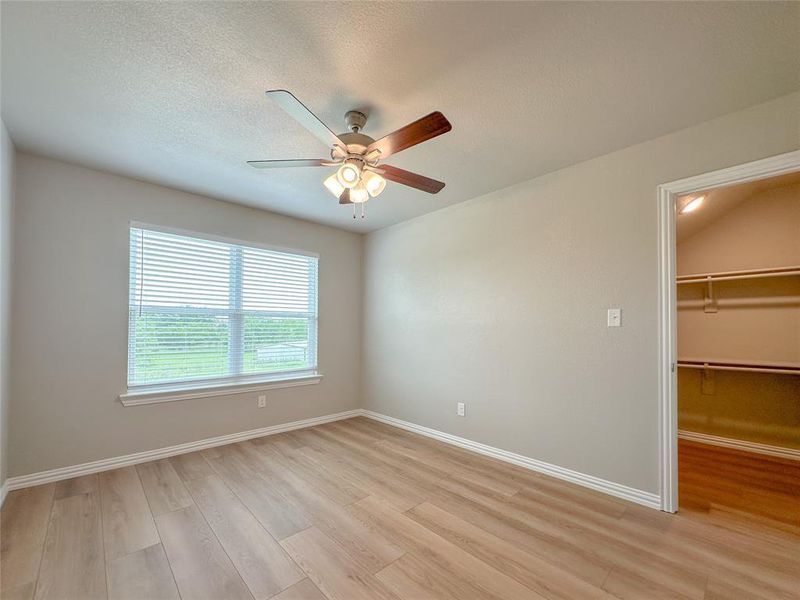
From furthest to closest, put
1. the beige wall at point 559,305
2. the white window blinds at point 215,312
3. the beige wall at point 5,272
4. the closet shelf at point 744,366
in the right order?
the white window blinds at point 215,312
the closet shelf at point 744,366
the beige wall at point 559,305
the beige wall at point 5,272

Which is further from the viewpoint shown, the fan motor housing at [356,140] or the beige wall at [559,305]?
the beige wall at [559,305]

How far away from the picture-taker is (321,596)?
1491 mm

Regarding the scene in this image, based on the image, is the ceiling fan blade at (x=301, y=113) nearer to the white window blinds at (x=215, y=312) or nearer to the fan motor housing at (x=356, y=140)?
the fan motor housing at (x=356, y=140)

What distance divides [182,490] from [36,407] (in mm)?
1286

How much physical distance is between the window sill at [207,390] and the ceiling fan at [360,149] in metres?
2.32

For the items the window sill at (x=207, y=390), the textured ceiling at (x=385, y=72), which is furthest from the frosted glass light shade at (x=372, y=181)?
the window sill at (x=207, y=390)

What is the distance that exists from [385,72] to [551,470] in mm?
2983

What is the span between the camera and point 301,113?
1590 millimetres

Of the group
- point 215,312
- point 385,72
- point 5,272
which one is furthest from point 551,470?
Result: point 5,272

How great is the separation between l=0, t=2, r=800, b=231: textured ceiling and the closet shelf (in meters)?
2.35

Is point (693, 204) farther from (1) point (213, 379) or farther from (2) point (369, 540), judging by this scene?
(1) point (213, 379)

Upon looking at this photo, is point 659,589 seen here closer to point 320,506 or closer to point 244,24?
point 320,506

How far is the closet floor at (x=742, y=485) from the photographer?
7.16 ft

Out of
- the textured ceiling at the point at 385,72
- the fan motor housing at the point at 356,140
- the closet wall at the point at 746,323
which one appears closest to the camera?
A: the textured ceiling at the point at 385,72
